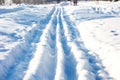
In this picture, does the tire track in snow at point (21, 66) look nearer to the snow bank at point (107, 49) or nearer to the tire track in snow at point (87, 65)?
the tire track in snow at point (87, 65)

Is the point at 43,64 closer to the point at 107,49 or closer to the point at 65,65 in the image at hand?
the point at 65,65

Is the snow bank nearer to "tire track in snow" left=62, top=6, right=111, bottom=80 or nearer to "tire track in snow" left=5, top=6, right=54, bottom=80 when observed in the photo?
"tire track in snow" left=62, top=6, right=111, bottom=80

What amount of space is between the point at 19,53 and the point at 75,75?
7.79 ft

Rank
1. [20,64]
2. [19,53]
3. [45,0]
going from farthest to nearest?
[45,0]
[19,53]
[20,64]

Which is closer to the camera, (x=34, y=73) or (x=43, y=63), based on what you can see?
(x=34, y=73)

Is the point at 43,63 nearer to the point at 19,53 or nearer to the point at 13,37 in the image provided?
the point at 19,53

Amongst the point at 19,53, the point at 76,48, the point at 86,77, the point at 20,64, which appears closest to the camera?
the point at 86,77

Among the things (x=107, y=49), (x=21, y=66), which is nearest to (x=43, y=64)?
(x=21, y=66)

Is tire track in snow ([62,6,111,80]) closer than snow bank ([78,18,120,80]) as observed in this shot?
Yes

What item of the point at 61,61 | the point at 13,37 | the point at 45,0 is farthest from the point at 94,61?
the point at 45,0

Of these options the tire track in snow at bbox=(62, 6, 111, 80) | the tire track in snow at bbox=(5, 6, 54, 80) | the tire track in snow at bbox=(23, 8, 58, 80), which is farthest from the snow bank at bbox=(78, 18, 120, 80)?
the tire track in snow at bbox=(5, 6, 54, 80)

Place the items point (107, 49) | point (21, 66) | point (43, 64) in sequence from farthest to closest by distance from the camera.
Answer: point (107, 49)
point (43, 64)
point (21, 66)

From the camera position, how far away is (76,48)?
8.35m

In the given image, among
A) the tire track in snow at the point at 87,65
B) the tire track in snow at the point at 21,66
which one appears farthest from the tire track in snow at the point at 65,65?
the tire track in snow at the point at 21,66
